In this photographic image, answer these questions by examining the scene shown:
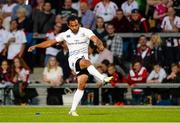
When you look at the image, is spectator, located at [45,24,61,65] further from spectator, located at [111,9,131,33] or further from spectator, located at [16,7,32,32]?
spectator, located at [111,9,131,33]

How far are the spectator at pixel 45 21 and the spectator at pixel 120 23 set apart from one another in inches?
83.8

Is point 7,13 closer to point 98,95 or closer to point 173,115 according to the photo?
point 98,95

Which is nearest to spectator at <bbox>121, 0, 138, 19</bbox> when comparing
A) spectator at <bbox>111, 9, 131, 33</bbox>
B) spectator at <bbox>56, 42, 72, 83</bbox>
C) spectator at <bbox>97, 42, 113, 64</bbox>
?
spectator at <bbox>111, 9, 131, 33</bbox>

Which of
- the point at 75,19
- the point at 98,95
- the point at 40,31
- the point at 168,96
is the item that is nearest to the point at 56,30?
the point at 40,31

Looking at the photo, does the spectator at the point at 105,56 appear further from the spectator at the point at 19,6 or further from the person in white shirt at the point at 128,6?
the spectator at the point at 19,6

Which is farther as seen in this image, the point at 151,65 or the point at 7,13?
the point at 7,13

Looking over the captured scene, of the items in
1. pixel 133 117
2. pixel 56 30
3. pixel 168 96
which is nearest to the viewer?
pixel 133 117

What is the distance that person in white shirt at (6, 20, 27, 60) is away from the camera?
2410 centimetres

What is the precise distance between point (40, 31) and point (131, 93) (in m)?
4.35

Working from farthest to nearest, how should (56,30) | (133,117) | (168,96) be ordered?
(56,30) < (168,96) < (133,117)

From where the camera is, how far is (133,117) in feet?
53.7

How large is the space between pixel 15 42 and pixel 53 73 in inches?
77.4

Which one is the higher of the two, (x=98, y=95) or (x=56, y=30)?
(x=56, y=30)

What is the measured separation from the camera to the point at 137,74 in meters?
22.6
